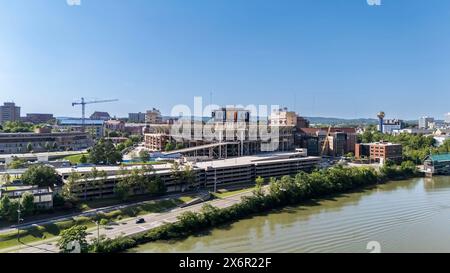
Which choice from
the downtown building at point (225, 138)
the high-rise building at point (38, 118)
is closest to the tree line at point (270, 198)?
the downtown building at point (225, 138)

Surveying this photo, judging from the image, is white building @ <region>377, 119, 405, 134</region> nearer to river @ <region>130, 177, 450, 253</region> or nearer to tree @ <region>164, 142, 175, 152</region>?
tree @ <region>164, 142, 175, 152</region>

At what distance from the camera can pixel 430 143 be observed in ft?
51.9

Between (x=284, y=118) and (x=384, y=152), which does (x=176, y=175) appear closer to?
(x=384, y=152)

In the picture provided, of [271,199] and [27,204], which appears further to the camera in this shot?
[271,199]

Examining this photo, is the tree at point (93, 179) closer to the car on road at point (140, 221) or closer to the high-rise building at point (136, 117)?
the car on road at point (140, 221)

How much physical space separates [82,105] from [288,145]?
13535 millimetres

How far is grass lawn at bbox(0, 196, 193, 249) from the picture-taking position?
14.8ft

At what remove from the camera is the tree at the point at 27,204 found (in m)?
5.08

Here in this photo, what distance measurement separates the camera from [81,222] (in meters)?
5.27

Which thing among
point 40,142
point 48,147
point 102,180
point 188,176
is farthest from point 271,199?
point 40,142

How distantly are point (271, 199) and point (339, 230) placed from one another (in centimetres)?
182

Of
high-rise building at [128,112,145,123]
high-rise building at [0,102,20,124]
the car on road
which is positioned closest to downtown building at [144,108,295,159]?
the car on road

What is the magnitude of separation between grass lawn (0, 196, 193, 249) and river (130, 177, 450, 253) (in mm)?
1291

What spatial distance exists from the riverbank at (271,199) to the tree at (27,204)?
5.55 feet
